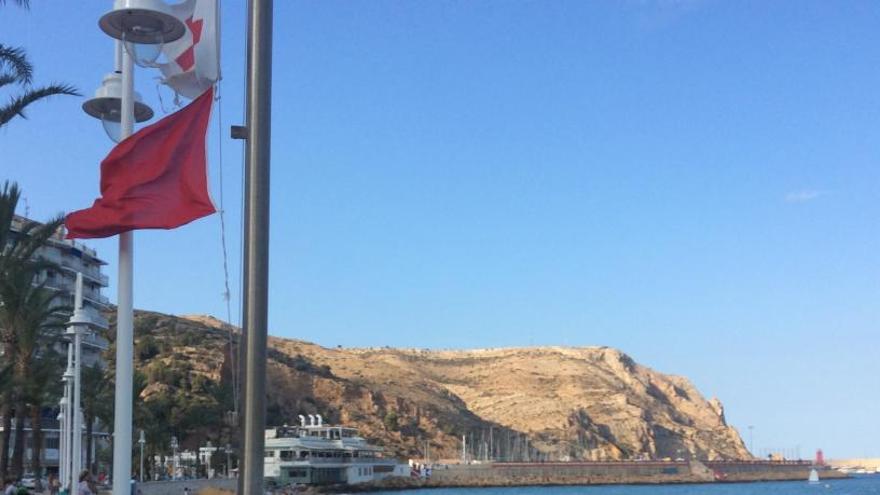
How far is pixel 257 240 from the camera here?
5.10 meters

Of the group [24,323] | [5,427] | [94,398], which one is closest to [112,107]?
A: [24,323]

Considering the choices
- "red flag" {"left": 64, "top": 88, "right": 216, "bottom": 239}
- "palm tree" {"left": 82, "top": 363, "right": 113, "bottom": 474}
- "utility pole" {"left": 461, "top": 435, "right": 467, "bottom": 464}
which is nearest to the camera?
"red flag" {"left": 64, "top": 88, "right": 216, "bottom": 239}

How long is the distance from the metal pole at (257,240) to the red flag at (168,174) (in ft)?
7.44

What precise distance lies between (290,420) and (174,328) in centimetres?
2688

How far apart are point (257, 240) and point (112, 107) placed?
518 cm

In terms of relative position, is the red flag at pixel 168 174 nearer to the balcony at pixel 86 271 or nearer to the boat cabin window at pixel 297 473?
the balcony at pixel 86 271

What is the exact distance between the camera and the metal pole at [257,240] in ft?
16.4

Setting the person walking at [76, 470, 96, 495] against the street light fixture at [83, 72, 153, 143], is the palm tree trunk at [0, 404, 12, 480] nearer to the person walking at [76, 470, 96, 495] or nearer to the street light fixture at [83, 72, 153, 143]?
the person walking at [76, 470, 96, 495]

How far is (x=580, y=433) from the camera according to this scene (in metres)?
179

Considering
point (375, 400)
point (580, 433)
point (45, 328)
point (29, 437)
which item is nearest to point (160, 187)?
point (45, 328)

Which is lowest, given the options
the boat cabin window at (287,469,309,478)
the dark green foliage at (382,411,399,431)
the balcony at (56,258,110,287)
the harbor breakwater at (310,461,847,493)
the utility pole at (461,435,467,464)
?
the harbor breakwater at (310,461,847,493)

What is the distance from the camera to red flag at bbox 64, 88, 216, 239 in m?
7.48

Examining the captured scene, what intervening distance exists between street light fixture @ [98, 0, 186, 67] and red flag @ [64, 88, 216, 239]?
0.61 m

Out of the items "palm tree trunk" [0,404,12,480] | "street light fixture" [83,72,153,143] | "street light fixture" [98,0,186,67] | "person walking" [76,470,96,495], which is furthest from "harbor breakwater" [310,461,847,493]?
"street light fixture" [98,0,186,67]
